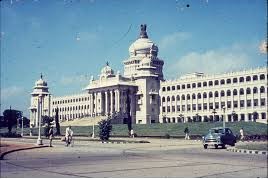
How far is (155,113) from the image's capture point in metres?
98.3

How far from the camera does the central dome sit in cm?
11044

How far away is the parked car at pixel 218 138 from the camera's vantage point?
84.2 feet

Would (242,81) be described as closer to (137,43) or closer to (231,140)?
(137,43)

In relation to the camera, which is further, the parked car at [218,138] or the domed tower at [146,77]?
the domed tower at [146,77]

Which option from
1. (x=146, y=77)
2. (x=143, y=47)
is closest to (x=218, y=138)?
(x=146, y=77)

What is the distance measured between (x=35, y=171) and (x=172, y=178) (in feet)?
12.6

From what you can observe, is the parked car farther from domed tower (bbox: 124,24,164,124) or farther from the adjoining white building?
domed tower (bbox: 124,24,164,124)

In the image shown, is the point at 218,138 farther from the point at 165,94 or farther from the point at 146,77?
the point at 146,77

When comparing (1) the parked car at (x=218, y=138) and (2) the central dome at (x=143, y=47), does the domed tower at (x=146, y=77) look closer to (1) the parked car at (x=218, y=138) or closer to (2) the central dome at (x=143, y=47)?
(2) the central dome at (x=143, y=47)

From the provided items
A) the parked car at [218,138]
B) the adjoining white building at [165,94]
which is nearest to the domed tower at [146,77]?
the adjoining white building at [165,94]

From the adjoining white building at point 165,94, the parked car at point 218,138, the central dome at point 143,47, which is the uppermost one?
the central dome at point 143,47

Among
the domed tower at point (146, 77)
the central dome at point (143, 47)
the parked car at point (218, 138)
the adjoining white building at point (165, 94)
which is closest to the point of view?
the parked car at point (218, 138)

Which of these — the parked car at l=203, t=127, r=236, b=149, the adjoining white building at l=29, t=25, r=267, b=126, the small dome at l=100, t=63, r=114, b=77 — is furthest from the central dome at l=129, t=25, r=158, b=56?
the parked car at l=203, t=127, r=236, b=149

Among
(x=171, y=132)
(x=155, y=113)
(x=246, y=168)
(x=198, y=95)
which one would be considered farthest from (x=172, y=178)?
(x=155, y=113)
